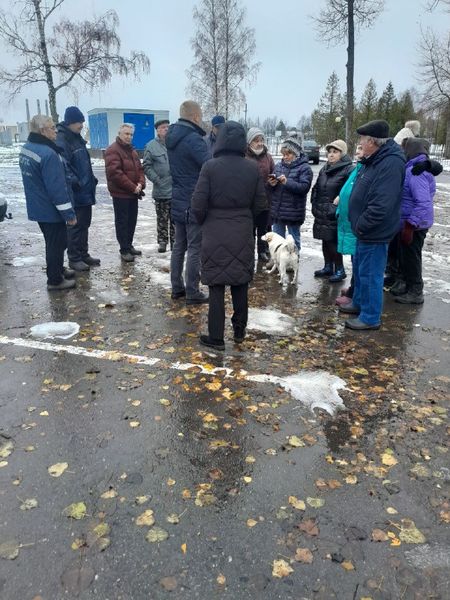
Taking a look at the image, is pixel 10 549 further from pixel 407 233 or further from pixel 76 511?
pixel 407 233

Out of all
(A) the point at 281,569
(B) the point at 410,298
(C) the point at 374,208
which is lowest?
(A) the point at 281,569

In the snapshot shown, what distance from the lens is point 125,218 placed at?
7672 mm

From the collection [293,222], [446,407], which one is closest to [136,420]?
[446,407]

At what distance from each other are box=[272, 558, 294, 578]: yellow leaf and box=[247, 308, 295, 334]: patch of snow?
3.00 meters

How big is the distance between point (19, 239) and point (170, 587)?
29.0 ft

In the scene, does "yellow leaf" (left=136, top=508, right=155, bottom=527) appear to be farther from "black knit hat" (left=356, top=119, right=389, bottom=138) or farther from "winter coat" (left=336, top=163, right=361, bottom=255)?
"winter coat" (left=336, top=163, right=361, bottom=255)

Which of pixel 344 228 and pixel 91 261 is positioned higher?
pixel 344 228

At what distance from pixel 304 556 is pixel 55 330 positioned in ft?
12.3

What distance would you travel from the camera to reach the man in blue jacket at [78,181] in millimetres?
6566

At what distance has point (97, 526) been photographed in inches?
98.8

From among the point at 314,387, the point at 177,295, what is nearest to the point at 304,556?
the point at 314,387

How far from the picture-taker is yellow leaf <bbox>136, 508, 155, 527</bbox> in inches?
99.6

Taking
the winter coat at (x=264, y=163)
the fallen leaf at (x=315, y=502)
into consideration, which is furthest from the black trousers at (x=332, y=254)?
the fallen leaf at (x=315, y=502)

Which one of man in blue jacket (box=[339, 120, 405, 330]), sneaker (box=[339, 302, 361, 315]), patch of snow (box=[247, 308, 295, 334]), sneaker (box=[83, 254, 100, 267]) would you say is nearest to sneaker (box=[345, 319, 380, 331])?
man in blue jacket (box=[339, 120, 405, 330])
